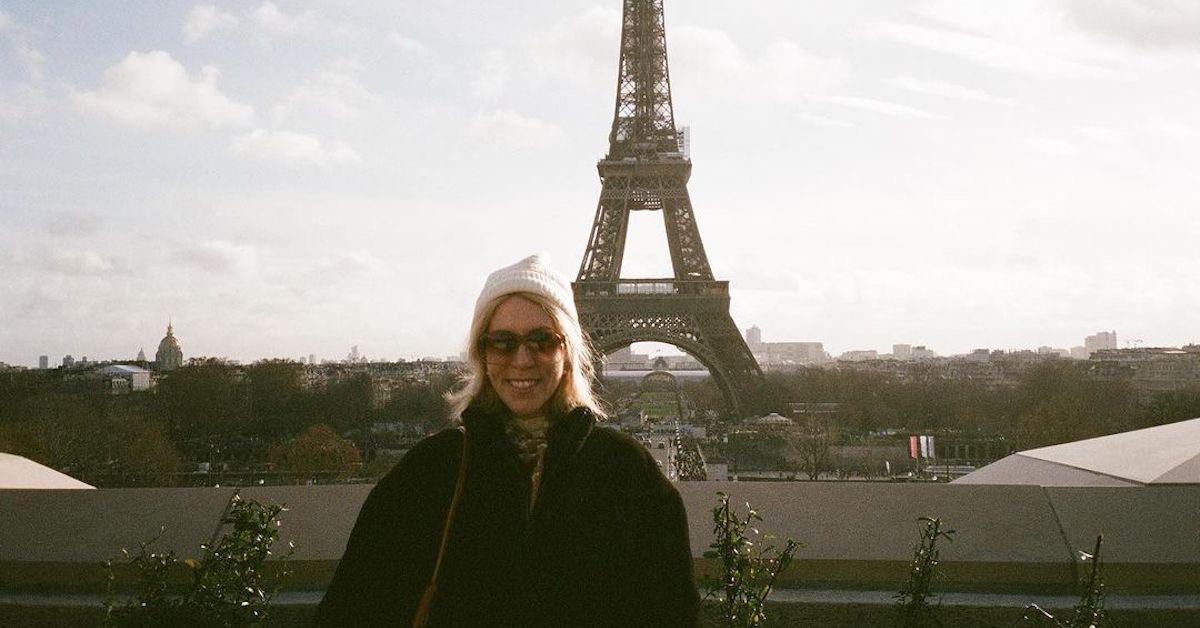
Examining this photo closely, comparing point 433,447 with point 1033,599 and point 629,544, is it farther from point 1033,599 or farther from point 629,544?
point 1033,599

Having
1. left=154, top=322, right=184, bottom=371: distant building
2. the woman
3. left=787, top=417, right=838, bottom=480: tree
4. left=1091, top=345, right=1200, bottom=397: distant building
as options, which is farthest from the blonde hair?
left=154, top=322, right=184, bottom=371: distant building

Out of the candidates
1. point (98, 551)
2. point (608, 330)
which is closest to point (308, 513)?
point (98, 551)

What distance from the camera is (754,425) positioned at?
31.1 meters

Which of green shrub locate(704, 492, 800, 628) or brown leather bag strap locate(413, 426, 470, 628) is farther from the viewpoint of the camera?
green shrub locate(704, 492, 800, 628)

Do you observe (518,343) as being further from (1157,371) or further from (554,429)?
(1157,371)

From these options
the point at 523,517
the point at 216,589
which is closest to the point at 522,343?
the point at 523,517

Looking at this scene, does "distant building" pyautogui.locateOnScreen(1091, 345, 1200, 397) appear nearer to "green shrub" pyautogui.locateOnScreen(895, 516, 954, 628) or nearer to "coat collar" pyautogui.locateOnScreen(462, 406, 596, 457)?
"green shrub" pyautogui.locateOnScreen(895, 516, 954, 628)

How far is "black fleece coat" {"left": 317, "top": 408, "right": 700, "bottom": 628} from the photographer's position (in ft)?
6.06

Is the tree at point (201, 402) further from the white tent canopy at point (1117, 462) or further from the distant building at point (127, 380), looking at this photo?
the white tent canopy at point (1117, 462)

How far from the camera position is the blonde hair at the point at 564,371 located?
78.9 inches

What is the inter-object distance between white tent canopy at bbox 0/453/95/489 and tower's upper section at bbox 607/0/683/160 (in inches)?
1109

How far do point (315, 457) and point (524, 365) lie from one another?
78.4ft

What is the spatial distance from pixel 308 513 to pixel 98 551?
826mm

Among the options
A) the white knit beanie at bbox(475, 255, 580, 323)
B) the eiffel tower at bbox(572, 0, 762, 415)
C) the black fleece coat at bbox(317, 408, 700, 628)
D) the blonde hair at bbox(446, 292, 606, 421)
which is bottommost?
the black fleece coat at bbox(317, 408, 700, 628)
